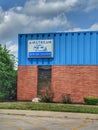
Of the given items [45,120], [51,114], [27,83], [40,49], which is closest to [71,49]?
[40,49]

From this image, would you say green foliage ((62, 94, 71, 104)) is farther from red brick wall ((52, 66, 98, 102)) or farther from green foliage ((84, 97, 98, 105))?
green foliage ((84, 97, 98, 105))

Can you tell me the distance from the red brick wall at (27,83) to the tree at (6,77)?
2434mm

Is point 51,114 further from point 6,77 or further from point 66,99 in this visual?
point 6,77

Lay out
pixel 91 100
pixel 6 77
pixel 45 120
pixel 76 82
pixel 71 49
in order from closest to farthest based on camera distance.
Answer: pixel 45 120
pixel 91 100
pixel 76 82
pixel 71 49
pixel 6 77

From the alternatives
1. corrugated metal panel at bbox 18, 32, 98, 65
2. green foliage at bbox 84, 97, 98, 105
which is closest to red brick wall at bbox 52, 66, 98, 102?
corrugated metal panel at bbox 18, 32, 98, 65

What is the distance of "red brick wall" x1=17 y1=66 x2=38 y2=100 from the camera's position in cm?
3447

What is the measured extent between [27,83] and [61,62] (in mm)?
3597

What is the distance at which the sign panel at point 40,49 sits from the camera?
34219 mm

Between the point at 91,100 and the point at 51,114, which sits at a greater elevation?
the point at 91,100

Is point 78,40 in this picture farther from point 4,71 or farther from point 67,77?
point 4,71

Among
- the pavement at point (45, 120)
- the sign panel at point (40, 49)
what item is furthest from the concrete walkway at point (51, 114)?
the sign panel at point (40, 49)

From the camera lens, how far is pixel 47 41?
34438mm

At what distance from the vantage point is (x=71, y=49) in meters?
33.8

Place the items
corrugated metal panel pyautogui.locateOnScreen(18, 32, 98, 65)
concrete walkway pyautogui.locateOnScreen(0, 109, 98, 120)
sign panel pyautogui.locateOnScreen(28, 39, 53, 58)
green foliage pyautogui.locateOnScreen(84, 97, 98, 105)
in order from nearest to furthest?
concrete walkway pyautogui.locateOnScreen(0, 109, 98, 120)
green foliage pyautogui.locateOnScreen(84, 97, 98, 105)
corrugated metal panel pyautogui.locateOnScreen(18, 32, 98, 65)
sign panel pyautogui.locateOnScreen(28, 39, 53, 58)
